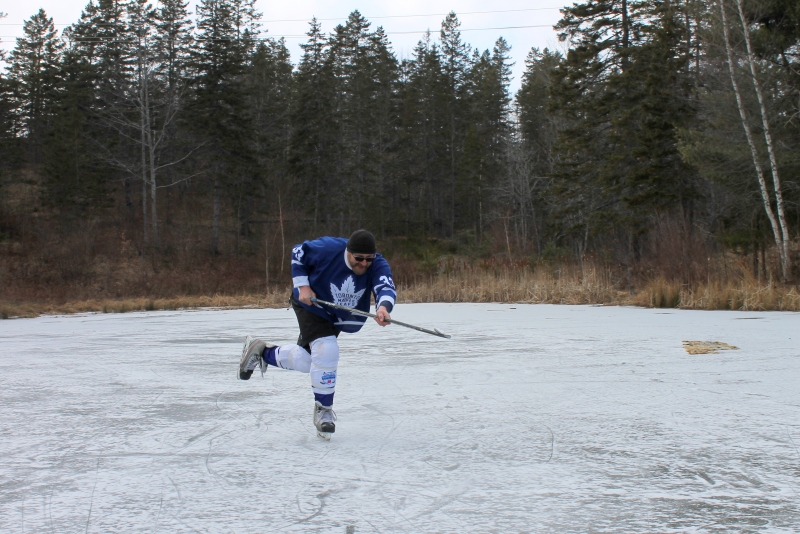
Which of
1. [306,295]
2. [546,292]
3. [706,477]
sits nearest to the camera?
[706,477]

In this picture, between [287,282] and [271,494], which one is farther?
[287,282]

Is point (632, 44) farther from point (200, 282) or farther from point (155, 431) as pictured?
point (155, 431)

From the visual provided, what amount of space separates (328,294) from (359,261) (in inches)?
13.7

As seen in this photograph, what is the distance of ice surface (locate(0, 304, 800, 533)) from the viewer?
2984mm

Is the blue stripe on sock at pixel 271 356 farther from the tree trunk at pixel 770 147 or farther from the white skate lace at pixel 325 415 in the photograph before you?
the tree trunk at pixel 770 147

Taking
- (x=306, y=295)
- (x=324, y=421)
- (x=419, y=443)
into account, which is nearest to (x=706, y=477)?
(x=419, y=443)

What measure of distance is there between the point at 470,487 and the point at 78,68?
4896 cm

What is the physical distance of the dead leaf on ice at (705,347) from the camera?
7635 millimetres

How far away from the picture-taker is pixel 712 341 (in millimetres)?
8375

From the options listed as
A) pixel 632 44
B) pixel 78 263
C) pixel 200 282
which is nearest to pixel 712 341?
pixel 632 44

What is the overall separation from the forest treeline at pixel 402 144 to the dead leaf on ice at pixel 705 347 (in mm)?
7140

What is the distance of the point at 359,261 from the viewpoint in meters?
4.55

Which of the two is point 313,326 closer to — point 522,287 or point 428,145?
point 522,287

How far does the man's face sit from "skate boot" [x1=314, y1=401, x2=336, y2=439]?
34.0 inches
